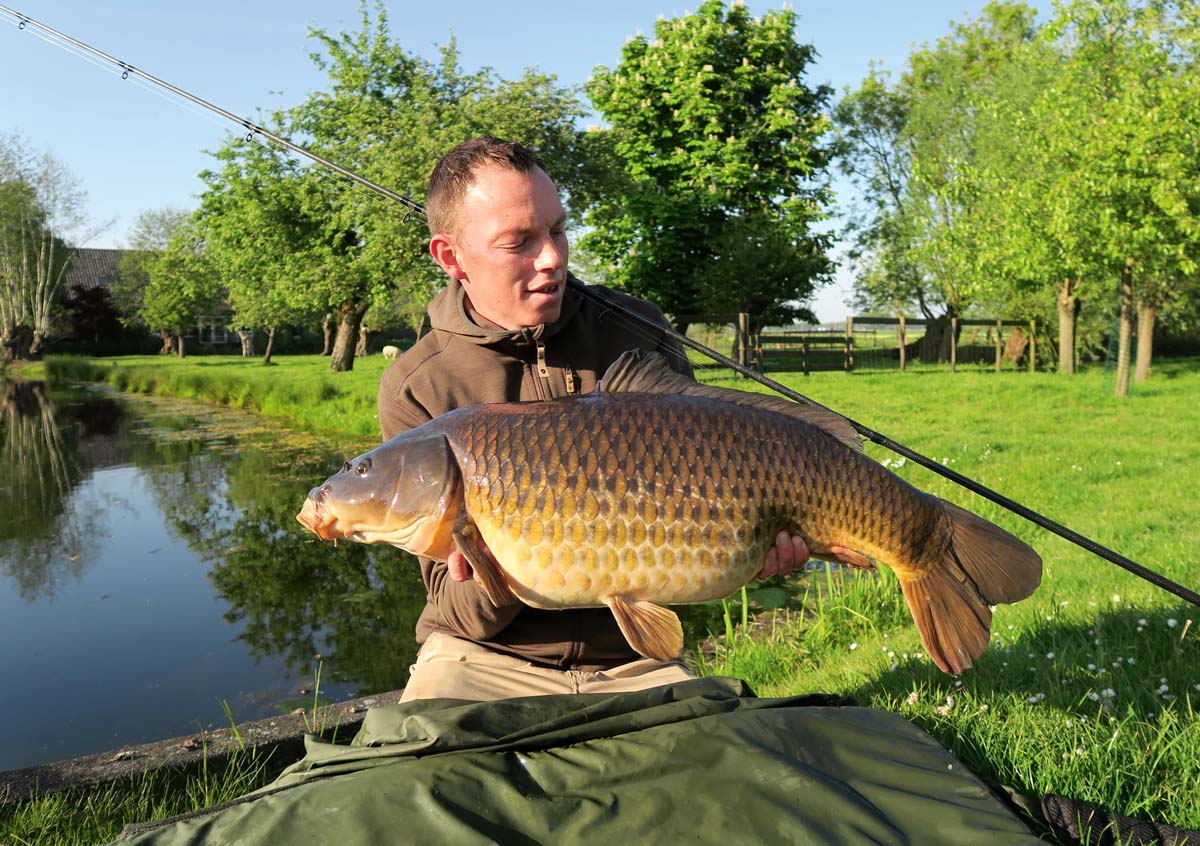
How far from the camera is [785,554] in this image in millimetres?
1867

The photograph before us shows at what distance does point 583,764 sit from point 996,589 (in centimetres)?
91

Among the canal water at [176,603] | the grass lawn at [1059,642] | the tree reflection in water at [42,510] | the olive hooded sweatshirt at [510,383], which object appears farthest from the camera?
the tree reflection in water at [42,510]

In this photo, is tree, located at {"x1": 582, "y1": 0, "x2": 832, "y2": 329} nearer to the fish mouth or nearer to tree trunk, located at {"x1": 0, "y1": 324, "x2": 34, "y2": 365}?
the fish mouth

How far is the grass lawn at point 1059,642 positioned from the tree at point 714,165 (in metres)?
12.6

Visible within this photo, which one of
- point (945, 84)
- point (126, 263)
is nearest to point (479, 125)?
point (945, 84)

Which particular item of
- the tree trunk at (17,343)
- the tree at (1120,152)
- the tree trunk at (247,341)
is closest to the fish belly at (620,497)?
the tree at (1120,152)

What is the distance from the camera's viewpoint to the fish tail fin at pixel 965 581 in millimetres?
1911

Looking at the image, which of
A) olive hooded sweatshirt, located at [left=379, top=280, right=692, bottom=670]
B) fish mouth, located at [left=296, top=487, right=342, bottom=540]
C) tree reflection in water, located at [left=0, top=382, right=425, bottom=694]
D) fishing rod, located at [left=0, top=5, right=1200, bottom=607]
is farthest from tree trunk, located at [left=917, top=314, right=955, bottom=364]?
fish mouth, located at [left=296, top=487, right=342, bottom=540]

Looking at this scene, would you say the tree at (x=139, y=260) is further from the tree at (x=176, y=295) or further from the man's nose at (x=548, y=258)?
the man's nose at (x=548, y=258)

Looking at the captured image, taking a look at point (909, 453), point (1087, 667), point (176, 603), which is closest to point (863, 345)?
point (176, 603)

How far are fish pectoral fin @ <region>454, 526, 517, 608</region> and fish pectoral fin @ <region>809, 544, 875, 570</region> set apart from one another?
639mm

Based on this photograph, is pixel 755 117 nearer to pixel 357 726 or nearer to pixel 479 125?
pixel 479 125

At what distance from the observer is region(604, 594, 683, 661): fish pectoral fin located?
5.75 feet

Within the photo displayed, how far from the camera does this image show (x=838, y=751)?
1927 millimetres
